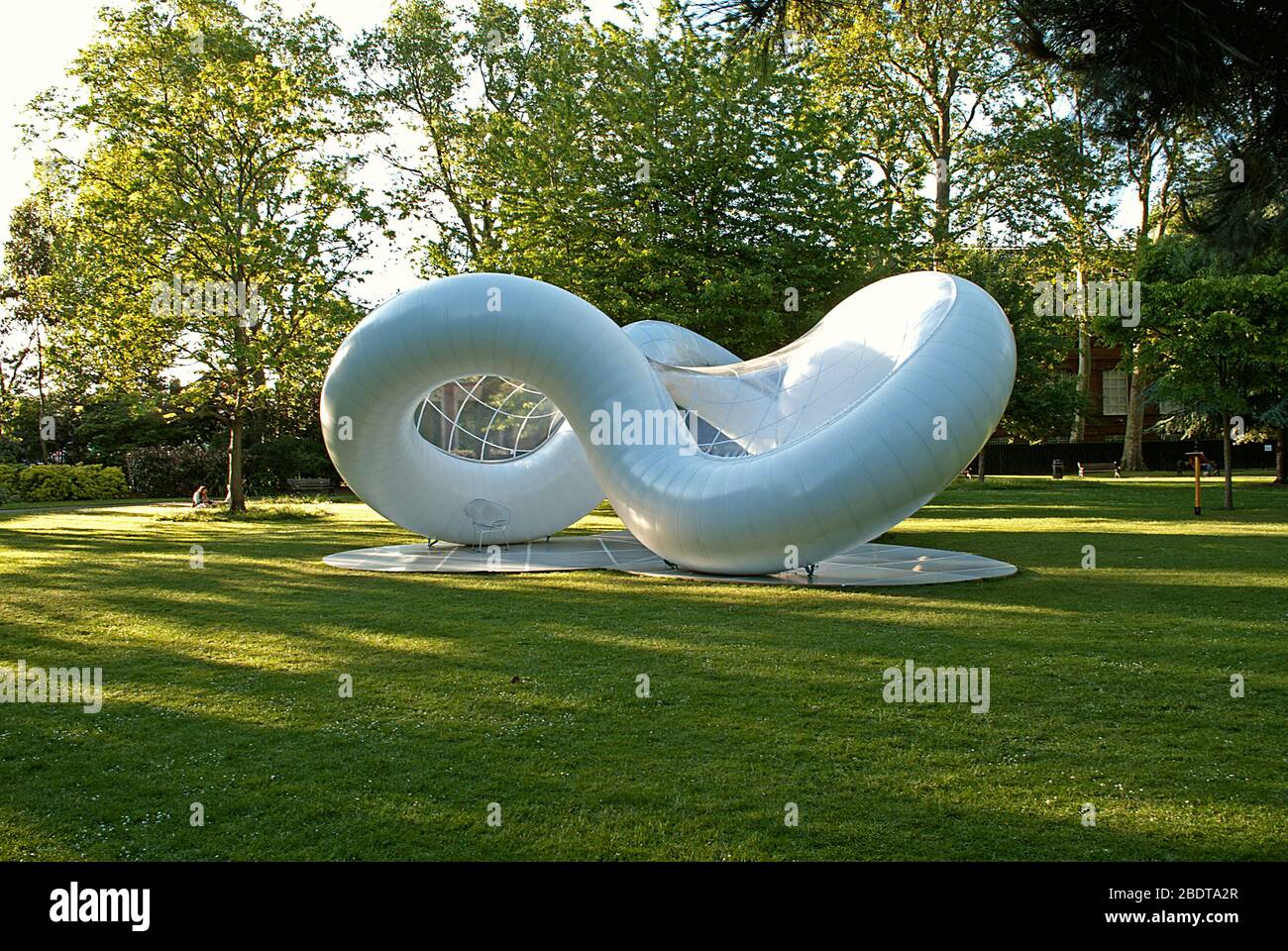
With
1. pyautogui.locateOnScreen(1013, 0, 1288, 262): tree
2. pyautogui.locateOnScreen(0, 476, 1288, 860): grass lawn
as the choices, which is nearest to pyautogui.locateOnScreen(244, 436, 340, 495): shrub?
pyautogui.locateOnScreen(0, 476, 1288, 860): grass lawn

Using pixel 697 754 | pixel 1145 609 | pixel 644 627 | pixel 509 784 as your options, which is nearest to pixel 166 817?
pixel 509 784

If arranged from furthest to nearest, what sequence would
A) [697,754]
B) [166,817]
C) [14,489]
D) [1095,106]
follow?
[14,489] < [1095,106] < [697,754] < [166,817]

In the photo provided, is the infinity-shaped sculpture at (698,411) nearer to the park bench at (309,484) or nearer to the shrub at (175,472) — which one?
the park bench at (309,484)

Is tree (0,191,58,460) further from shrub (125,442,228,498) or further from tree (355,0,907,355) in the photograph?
tree (355,0,907,355)

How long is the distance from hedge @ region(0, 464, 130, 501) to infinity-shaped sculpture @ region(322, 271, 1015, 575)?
26.2m

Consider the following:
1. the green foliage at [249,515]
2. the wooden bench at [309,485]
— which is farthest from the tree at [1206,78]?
the wooden bench at [309,485]

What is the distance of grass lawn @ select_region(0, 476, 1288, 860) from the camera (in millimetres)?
4891

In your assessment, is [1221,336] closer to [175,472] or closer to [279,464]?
[279,464]

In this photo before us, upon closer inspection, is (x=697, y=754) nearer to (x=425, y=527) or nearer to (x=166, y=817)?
(x=166, y=817)

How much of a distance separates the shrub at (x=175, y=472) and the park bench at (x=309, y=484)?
2.53 metres

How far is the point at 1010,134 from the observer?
1457 inches

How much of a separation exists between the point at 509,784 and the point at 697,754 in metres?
1.23

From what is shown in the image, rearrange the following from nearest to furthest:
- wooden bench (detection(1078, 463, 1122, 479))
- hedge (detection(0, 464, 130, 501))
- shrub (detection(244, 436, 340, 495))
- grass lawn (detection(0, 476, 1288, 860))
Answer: grass lawn (detection(0, 476, 1288, 860))
hedge (detection(0, 464, 130, 501))
shrub (detection(244, 436, 340, 495))
wooden bench (detection(1078, 463, 1122, 479))

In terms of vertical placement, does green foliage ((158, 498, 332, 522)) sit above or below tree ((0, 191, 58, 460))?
below
